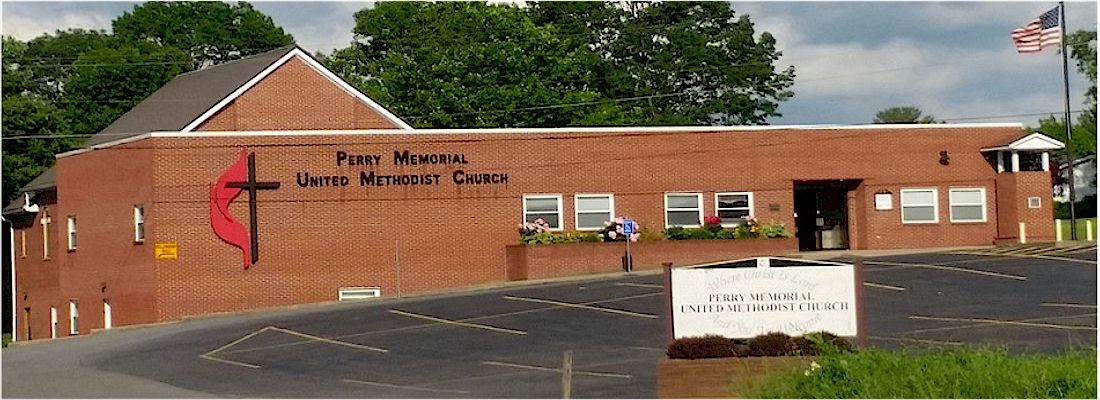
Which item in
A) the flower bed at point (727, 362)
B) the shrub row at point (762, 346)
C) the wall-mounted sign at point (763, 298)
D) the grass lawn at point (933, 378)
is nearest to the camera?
the grass lawn at point (933, 378)

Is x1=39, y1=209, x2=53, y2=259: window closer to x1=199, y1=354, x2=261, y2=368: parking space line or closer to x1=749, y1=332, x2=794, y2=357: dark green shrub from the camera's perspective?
x1=199, y1=354, x2=261, y2=368: parking space line

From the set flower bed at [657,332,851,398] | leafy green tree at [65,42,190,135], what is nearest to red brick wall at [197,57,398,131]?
leafy green tree at [65,42,190,135]

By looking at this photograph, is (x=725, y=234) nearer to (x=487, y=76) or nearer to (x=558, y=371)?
(x=558, y=371)

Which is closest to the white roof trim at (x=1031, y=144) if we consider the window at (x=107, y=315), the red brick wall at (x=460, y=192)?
the red brick wall at (x=460, y=192)

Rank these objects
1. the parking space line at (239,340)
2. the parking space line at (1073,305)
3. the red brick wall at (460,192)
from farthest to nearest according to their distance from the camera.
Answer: the red brick wall at (460,192) → the parking space line at (1073,305) → the parking space line at (239,340)

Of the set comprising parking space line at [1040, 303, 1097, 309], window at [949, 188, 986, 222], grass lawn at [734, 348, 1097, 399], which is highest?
window at [949, 188, 986, 222]

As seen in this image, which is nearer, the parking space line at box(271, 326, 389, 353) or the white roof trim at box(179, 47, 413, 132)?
the parking space line at box(271, 326, 389, 353)

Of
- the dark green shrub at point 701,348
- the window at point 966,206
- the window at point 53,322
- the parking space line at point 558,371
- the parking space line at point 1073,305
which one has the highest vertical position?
the window at point 966,206

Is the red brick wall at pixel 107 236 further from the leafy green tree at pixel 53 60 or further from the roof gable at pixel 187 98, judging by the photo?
the leafy green tree at pixel 53 60

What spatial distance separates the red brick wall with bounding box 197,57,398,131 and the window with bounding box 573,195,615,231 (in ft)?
23.5

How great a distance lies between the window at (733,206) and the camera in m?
45.3

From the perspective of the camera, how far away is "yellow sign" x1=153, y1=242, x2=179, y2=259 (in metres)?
41.4

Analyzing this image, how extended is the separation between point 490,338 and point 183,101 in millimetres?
25452

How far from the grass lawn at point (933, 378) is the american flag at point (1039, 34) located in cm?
2830
